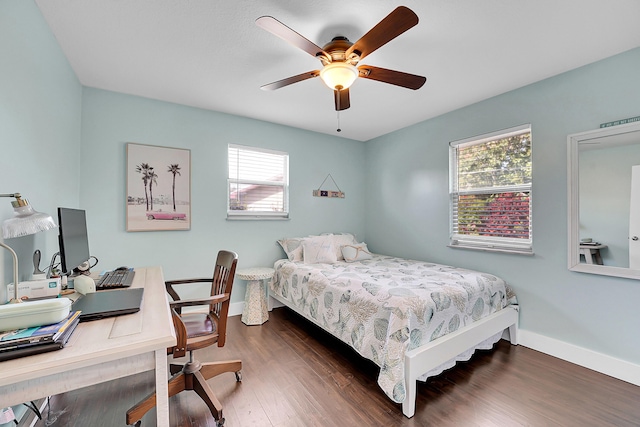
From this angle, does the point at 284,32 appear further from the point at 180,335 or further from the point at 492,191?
the point at 492,191

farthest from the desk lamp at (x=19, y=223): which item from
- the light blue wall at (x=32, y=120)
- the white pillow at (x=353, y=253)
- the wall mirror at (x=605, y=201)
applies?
the wall mirror at (x=605, y=201)

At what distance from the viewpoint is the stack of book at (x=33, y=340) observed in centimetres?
85

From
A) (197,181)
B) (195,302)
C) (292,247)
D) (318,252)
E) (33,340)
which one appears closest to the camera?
(33,340)

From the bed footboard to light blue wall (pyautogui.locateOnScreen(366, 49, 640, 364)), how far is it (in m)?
0.32

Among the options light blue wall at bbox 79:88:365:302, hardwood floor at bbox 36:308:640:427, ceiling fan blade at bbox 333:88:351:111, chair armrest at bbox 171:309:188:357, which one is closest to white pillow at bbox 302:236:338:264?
→ light blue wall at bbox 79:88:365:302

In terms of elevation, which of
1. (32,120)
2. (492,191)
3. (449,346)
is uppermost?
(32,120)

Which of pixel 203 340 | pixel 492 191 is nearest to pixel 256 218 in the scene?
pixel 203 340

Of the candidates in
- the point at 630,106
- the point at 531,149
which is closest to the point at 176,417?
the point at 531,149

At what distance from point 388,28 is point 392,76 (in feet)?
1.61

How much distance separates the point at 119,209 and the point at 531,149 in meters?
4.18

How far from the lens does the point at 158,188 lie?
9.86 feet

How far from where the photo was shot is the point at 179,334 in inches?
62.2

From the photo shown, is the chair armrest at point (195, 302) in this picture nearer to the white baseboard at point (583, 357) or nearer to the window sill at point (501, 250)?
the window sill at point (501, 250)

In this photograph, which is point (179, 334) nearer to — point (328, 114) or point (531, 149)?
point (328, 114)
